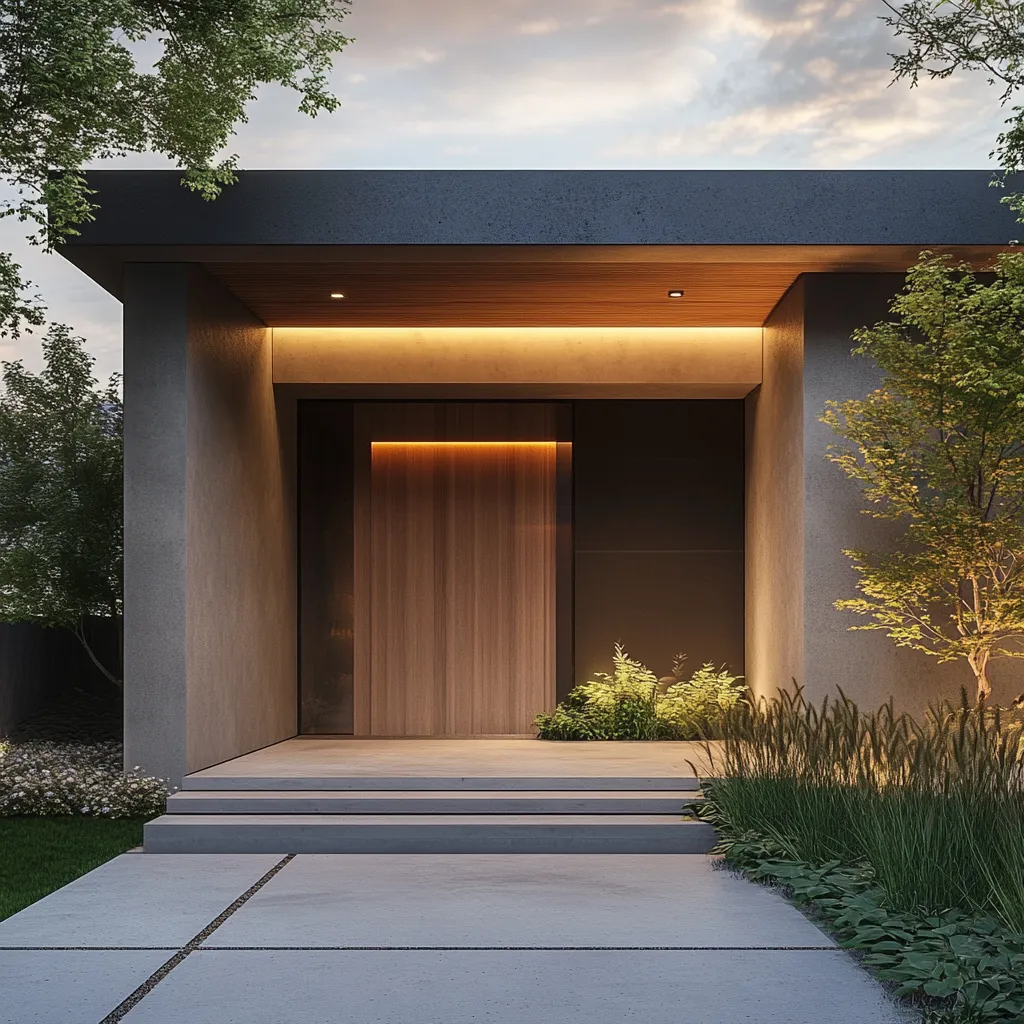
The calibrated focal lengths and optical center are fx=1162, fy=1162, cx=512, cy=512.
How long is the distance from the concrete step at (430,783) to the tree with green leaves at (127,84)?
3.11m

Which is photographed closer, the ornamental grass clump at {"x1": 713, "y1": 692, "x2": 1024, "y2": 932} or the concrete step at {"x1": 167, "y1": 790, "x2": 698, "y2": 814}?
the ornamental grass clump at {"x1": 713, "y1": 692, "x2": 1024, "y2": 932}

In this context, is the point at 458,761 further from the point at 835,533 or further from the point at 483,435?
the point at 483,435

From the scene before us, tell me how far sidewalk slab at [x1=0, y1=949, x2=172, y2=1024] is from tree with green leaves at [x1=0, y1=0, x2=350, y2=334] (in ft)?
12.0

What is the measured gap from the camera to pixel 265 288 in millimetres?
8742

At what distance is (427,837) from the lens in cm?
687

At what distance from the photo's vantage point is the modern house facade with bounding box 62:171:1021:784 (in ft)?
25.2

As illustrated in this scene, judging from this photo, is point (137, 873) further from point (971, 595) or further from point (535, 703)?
point (971, 595)

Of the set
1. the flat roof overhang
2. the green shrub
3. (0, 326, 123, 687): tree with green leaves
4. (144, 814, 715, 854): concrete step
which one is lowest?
(144, 814, 715, 854): concrete step

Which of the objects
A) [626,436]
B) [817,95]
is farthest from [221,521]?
[817,95]

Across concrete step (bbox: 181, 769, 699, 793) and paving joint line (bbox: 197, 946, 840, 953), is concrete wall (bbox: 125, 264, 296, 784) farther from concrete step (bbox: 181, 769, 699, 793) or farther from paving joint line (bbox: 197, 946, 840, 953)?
paving joint line (bbox: 197, 946, 840, 953)

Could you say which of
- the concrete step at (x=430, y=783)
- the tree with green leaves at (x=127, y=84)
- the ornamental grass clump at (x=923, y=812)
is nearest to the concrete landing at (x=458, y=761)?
the concrete step at (x=430, y=783)

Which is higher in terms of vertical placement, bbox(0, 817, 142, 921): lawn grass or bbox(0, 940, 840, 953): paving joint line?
bbox(0, 940, 840, 953): paving joint line

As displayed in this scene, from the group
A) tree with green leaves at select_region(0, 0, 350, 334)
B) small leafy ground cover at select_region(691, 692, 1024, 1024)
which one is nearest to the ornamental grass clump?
small leafy ground cover at select_region(691, 692, 1024, 1024)

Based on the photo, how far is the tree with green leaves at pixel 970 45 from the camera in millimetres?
6344
